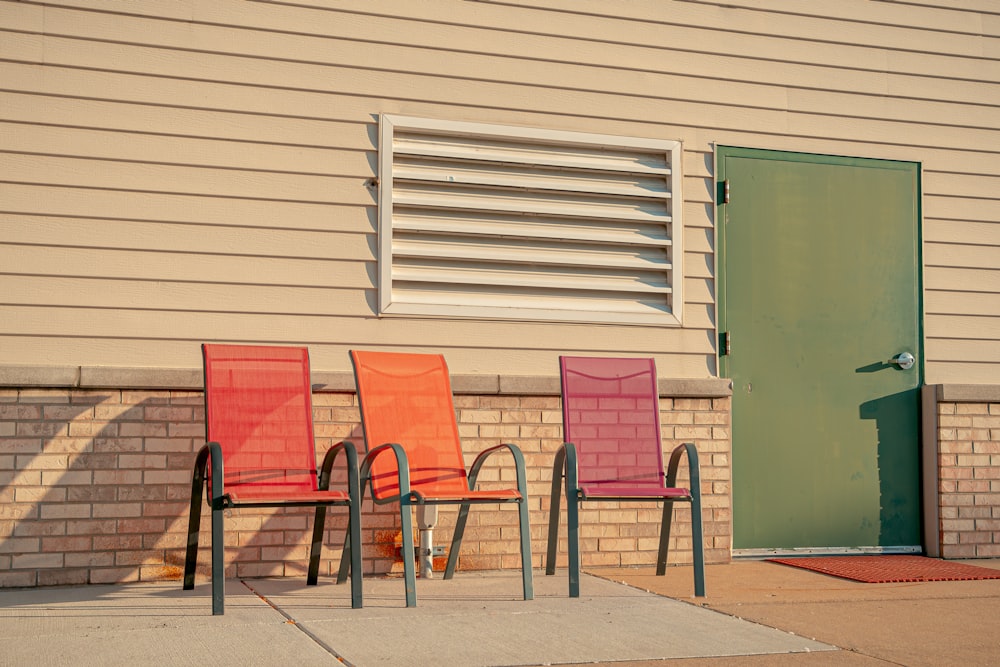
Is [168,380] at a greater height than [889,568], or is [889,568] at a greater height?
[168,380]

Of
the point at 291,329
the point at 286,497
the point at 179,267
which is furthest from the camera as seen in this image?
the point at 291,329

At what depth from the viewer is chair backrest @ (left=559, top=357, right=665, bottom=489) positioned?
5.66 meters

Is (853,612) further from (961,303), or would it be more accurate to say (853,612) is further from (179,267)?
(179,267)

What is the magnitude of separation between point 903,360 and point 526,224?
243 cm

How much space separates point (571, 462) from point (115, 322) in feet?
7.39

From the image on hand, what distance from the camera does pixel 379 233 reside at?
5867mm

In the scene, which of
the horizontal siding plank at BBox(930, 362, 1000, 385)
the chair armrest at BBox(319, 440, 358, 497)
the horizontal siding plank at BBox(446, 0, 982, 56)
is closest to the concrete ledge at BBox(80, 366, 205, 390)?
the chair armrest at BBox(319, 440, 358, 497)

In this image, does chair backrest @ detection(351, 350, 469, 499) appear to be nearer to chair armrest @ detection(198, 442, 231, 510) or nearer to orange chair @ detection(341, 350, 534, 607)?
orange chair @ detection(341, 350, 534, 607)

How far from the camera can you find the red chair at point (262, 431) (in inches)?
201

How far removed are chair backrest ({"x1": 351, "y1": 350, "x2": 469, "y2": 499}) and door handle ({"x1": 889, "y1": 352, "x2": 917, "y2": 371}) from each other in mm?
2843

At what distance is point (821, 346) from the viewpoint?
6672 millimetres

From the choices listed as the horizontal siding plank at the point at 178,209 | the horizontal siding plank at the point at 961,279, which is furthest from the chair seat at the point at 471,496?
the horizontal siding plank at the point at 961,279

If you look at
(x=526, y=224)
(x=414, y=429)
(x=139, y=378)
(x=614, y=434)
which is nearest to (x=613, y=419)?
Result: (x=614, y=434)

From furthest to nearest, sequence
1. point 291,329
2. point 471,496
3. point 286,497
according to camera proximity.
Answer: point 291,329
point 471,496
point 286,497
